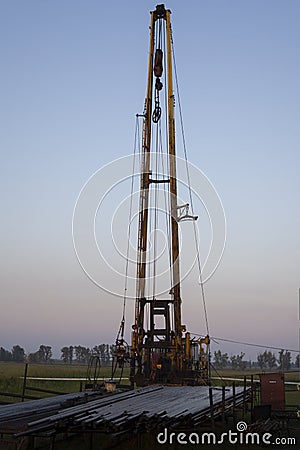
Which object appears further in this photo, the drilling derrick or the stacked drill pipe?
the drilling derrick

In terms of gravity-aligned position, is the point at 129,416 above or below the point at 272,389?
below

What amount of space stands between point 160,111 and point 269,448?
15.9 m

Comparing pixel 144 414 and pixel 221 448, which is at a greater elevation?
pixel 144 414

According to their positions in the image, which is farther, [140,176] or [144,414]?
[140,176]

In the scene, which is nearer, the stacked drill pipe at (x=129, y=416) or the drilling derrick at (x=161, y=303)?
the stacked drill pipe at (x=129, y=416)

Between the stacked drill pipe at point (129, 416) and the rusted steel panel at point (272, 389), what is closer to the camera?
the stacked drill pipe at point (129, 416)

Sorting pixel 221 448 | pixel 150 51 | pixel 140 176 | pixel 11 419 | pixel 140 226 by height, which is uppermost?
pixel 150 51

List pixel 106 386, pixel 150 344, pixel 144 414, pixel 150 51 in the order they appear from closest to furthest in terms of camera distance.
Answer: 1. pixel 144 414
2. pixel 106 386
3. pixel 150 344
4. pixel 150 51

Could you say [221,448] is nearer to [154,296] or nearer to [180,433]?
[180,433]

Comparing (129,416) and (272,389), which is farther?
(272,389)

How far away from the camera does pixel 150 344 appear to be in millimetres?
21672

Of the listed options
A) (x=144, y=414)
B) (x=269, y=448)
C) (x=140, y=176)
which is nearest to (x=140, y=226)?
(x=140, y=176)

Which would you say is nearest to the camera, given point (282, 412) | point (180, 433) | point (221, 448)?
point (180, 433)

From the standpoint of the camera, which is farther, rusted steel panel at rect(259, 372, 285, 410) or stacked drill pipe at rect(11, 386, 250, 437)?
rusted steel panel at rect(259, 372, 285, 410)
